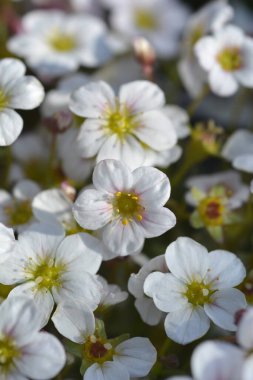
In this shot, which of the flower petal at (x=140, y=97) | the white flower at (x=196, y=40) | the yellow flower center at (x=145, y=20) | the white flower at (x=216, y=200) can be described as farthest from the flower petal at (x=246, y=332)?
the yellow flower center at (x=145, y=20)

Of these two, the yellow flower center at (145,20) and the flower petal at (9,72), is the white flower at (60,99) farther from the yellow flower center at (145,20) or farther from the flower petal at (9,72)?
the yellow flower center at (145,20)

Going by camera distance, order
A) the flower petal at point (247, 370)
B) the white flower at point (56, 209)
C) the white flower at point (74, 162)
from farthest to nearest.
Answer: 1. the white flower at point (74, 162)
2. the white flower at point (56, 209)
3. the flower petal at point (247, 370)

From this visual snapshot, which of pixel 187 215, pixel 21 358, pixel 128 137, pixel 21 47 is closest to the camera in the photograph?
pixel 21 358

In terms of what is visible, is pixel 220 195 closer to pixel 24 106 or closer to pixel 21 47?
pixel 24 106

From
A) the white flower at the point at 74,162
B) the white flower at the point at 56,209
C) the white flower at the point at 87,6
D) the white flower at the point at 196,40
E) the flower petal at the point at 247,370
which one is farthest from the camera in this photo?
the white flower at the point at 87,6

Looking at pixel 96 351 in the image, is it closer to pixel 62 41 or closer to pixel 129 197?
pixel 129 197

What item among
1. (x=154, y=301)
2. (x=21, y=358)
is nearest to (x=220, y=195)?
(x=154, y=301)

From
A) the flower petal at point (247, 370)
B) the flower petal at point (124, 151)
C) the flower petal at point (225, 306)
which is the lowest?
the flower petal at point (225, 306)
